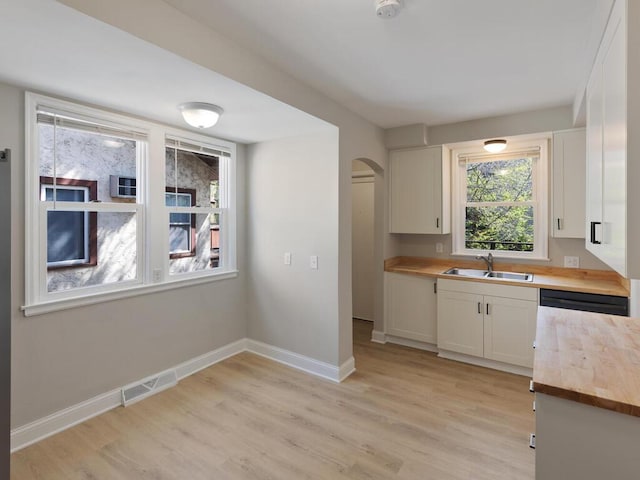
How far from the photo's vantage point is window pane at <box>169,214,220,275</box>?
3285mm

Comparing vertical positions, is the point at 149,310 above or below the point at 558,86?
below

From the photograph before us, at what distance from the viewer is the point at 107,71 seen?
6.31 ft

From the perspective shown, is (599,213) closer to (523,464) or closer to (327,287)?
(523,464)

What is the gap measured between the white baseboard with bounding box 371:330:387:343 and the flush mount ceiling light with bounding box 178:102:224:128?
3.02 m

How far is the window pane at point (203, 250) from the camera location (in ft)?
10.8

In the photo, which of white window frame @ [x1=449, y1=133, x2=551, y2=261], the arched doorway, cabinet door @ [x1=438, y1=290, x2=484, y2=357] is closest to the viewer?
cabinet door @ [x1=438, y1=290, x2=484, y2=357]

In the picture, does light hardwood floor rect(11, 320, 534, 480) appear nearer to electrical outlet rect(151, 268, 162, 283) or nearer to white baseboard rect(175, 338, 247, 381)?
white baseboard rect(175, 338, 247, 381)

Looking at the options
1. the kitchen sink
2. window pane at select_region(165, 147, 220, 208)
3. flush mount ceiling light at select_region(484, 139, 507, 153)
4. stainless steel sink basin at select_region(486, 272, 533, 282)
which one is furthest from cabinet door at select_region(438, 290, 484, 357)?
window pane at select_region(165, 147, 220, 208)

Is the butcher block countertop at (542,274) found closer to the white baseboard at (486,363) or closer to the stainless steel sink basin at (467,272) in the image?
the stainless steel sink basin at (467,272)

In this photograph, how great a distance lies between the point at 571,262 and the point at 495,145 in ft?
4.71

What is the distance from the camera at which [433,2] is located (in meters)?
1.68

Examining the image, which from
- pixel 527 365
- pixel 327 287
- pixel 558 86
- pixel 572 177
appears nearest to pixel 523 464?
pixel 527 365

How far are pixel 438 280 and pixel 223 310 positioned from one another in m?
2.32

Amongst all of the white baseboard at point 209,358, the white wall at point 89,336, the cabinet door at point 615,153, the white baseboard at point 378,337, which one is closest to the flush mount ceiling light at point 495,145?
the cabinet door at point 615,153
